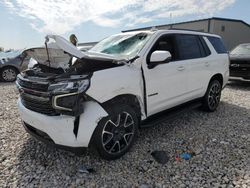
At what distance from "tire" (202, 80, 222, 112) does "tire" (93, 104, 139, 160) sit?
2.46 metres

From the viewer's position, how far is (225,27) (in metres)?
19.8

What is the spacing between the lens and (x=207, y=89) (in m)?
5.07

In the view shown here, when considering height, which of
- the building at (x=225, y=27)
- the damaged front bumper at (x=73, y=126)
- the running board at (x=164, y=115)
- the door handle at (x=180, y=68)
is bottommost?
the building at (x=225, y=27)

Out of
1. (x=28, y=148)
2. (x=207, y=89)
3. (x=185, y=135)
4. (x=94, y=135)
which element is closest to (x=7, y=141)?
(x=28, y=148)

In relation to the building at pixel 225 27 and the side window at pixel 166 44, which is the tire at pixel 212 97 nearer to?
the side window at pixel 166 44

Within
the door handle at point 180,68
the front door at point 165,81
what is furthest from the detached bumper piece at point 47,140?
the door handle at point 180,68

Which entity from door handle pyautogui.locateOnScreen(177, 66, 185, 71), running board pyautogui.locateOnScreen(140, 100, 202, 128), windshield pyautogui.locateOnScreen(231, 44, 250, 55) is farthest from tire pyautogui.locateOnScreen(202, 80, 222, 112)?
windshield pyautogui.locateOnScreen(231, 44, 250, 55)

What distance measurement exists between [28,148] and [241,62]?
7632 millimetres

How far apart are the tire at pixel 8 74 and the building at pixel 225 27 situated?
41.0 feet

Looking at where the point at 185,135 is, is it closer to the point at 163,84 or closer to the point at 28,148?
the point at 163,84

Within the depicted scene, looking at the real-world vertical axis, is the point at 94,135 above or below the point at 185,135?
above

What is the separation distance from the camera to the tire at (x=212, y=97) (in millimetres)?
5117

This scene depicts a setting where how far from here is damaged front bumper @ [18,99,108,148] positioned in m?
2.65

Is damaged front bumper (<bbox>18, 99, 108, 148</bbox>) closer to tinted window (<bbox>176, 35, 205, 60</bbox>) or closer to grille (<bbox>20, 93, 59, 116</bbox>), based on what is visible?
grille (<bbox>20, 93, 59, 116</bbox>)
